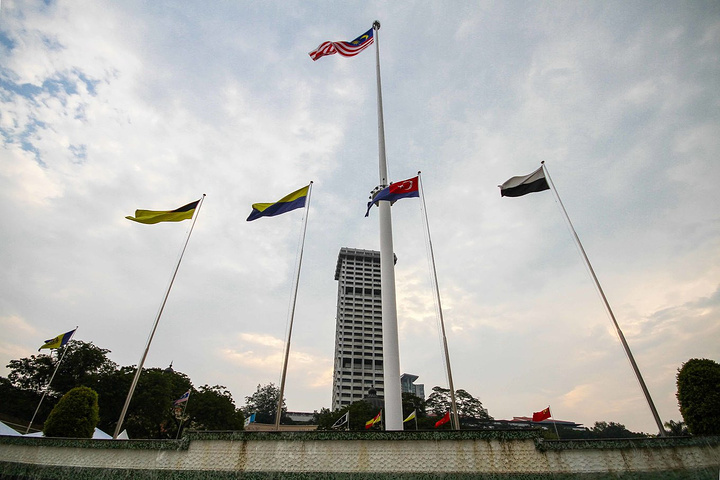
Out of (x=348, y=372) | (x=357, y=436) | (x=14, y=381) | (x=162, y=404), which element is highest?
(x=348, y=372)

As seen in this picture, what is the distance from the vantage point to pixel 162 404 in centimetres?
3791

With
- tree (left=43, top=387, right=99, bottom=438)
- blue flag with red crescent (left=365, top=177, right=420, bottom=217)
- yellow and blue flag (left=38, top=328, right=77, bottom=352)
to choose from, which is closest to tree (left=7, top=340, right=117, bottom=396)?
yellow and blue flag (left=38, top=328, right=77, bottom=352)

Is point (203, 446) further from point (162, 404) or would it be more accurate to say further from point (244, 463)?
point (162, 404)

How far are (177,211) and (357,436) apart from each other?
13.0m

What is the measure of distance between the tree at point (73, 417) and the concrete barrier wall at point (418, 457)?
6558 millimetres

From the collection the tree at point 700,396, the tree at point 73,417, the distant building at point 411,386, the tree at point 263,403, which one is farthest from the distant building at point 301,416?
the tree at point 700,396

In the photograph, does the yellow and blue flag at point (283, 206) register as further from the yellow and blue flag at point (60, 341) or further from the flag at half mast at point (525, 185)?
the yellow and blue flag at point (60, 341)

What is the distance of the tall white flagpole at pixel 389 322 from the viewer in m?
13.0

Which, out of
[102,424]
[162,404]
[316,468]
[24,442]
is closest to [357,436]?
[316,468]

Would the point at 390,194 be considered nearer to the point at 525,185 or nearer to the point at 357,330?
the point at 525,185

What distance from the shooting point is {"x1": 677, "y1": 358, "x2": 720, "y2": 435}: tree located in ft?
28.1

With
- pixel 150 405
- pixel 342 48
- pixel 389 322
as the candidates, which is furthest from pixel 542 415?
pixel 150 405

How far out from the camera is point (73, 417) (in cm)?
1356

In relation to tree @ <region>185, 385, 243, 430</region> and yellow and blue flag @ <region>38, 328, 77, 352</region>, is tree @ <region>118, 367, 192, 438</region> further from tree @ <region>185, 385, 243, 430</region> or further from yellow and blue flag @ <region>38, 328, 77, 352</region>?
yellow and blue flag @ <region>38, 328, 77, 352</region>
